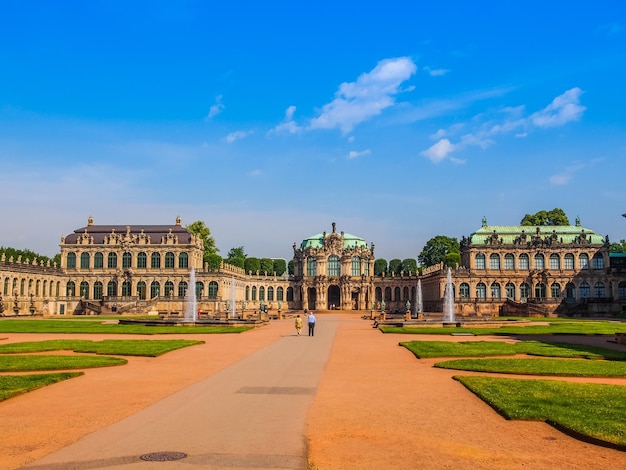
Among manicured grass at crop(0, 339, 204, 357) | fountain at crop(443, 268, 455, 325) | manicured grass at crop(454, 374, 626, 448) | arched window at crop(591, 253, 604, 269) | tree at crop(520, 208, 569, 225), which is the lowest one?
manicured grass at crop(454, 374, 626, 448)

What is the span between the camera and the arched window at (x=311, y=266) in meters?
131

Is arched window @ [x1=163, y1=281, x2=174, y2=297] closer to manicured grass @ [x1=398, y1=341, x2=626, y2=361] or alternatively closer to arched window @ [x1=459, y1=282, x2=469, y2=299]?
arched window @ [x1=459, y1=282, x2=469, y2=299]

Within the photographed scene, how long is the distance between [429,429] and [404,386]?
6456 mm

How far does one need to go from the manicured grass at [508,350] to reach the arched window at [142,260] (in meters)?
87.2

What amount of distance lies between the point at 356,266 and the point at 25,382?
365ft

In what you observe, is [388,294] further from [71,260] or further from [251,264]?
[71,260]

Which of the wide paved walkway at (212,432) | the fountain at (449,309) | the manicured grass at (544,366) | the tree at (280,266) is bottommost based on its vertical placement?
the wide paved walkway at (212,432)

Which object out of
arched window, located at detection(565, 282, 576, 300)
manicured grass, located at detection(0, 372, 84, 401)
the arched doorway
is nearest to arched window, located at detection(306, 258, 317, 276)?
the arched doorway

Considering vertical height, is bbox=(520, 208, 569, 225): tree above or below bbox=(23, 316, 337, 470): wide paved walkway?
above

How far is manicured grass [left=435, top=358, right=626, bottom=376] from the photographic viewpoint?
23.7m

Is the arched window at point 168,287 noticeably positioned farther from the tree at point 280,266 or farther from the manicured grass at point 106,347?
the manicured grass at point 106,347

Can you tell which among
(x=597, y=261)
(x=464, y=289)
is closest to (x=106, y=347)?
(x=464, y=289)

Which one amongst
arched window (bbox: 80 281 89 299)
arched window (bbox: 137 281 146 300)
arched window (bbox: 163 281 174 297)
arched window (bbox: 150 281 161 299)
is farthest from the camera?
arched window (bbox: 150 281 161 299)

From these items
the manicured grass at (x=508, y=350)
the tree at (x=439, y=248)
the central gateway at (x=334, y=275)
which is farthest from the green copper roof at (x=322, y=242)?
the manicured grass at (x=508, y=350)
